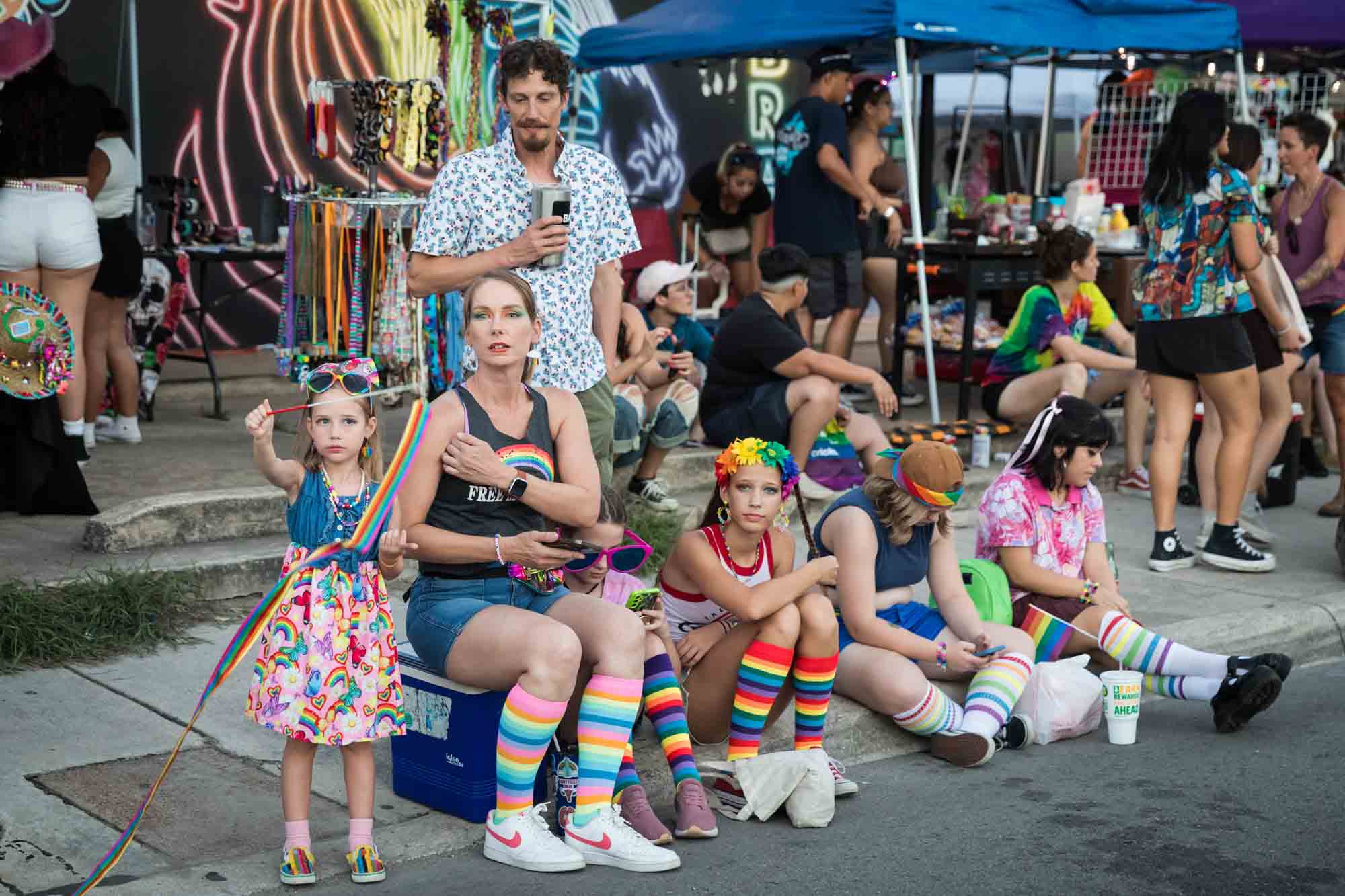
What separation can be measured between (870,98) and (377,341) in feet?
12.8

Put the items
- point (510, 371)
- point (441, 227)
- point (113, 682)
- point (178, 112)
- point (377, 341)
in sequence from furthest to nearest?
point (178, 112)
point (377, 341)
point (113, 682)
point (441, 227)
point (510, 371)

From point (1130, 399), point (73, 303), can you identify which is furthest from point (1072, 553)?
point (73, 303)

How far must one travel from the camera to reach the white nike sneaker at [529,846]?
415cm

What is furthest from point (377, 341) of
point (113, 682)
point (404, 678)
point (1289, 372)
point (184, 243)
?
point (1289, 372)

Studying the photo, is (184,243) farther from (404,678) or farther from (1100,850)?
(1100,850)

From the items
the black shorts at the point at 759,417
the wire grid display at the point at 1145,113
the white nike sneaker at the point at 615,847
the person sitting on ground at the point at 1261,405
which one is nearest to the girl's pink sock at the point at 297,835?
the white nike sneaker at the point at 615,847

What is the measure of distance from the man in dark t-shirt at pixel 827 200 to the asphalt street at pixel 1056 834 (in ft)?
15.2

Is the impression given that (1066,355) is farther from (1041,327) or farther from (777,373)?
(777,373)

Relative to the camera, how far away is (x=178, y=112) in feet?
36.7

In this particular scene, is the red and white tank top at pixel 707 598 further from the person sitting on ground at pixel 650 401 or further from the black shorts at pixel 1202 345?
the black shorts at pixel 1202 345

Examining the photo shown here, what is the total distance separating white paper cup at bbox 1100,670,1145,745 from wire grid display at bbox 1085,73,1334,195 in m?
8.52

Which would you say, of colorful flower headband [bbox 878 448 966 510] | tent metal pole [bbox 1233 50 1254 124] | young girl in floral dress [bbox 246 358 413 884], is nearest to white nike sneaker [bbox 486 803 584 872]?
young girl in floral dress [bbox 246 358 413 884]

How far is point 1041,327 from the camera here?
889cm

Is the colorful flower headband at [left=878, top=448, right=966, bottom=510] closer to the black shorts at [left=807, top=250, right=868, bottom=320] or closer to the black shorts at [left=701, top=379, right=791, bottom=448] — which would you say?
the black shorts at [left=701, top=379, right=791, bottom=448]
